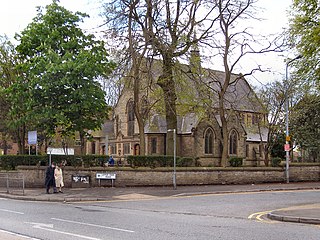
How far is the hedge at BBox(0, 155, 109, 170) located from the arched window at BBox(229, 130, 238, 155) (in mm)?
29591

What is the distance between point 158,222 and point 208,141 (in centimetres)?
4217

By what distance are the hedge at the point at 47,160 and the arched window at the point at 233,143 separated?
97.1ft

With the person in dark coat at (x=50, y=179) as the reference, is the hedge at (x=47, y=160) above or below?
above

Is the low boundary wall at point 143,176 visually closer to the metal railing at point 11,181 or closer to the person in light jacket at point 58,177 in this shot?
the metal railing at point 11,181

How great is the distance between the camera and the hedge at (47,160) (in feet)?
100

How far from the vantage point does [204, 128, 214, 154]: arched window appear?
2194 inches

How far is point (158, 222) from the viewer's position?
14352 mm

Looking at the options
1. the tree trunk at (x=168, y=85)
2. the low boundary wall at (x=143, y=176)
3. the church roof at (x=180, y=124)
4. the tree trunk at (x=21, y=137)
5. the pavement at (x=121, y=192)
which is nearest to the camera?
the pavement at (x=121, y=192)

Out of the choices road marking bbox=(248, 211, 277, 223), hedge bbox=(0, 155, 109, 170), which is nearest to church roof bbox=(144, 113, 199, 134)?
hedge bbox=(0, 155, 109, 170)

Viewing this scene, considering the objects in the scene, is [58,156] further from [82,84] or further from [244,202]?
[244,202]

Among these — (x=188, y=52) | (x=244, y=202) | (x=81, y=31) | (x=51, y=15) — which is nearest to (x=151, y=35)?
(x=188, y=52)

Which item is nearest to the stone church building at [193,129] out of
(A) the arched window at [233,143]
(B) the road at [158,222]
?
(A) the arched window at [233,143]

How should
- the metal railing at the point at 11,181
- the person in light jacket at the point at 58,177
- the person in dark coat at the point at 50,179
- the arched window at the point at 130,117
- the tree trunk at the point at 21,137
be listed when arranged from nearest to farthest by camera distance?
the person in dark coat at the point at 50,179, the person in light jacket at the point at 58,177, the metal railing at the point at 11,181, the tree trunk at the point at 21,137, the arched window at the point at 130,117

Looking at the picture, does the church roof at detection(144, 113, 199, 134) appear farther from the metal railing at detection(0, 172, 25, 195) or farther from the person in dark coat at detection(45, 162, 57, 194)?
the person in dark coat at detection(45, 162, 57, 194)
